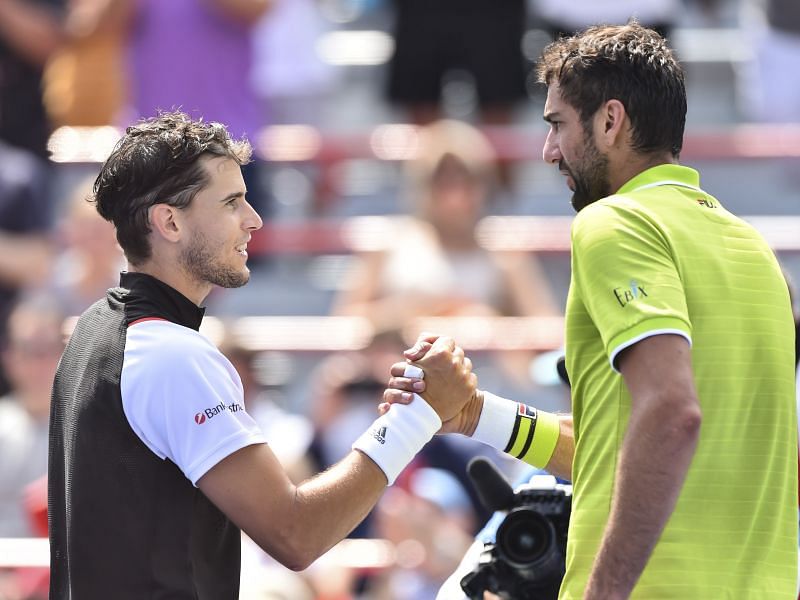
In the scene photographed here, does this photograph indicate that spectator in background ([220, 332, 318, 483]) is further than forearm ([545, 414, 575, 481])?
Yes

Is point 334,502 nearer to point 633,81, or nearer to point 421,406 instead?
point 421,406

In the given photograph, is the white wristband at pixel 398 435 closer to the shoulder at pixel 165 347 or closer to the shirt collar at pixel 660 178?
the shoulder at pixel 165 347

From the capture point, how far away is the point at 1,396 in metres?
7.41

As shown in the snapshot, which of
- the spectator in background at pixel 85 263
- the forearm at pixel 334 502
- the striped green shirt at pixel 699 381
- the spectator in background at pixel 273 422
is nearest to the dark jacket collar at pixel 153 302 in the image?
the forearm at pixel 334 502

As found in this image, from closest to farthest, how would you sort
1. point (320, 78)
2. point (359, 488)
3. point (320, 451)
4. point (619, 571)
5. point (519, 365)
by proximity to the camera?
point (619, 571)
point (359, 488)
point (320, 451)
point (519, 365)
point (320, 78)

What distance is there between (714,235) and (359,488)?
0.93 meters

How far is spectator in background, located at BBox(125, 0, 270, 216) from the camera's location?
7.88 metres

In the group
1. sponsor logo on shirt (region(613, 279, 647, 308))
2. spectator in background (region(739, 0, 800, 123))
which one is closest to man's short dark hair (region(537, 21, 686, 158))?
sponsor logo on shirt (region(613, 279, 647, 308))

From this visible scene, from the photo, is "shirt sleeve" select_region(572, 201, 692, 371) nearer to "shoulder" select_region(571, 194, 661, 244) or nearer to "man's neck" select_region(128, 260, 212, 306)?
"shoulder" select_region(571, 194, 661, 244)

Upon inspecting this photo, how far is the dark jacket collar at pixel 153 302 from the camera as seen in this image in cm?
301

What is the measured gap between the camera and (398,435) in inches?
124

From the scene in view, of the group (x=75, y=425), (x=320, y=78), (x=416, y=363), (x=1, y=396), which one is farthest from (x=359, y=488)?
(x=320, y=78)

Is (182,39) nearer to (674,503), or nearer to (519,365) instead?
(519,365)

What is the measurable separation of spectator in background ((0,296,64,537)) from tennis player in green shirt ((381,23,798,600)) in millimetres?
4323
